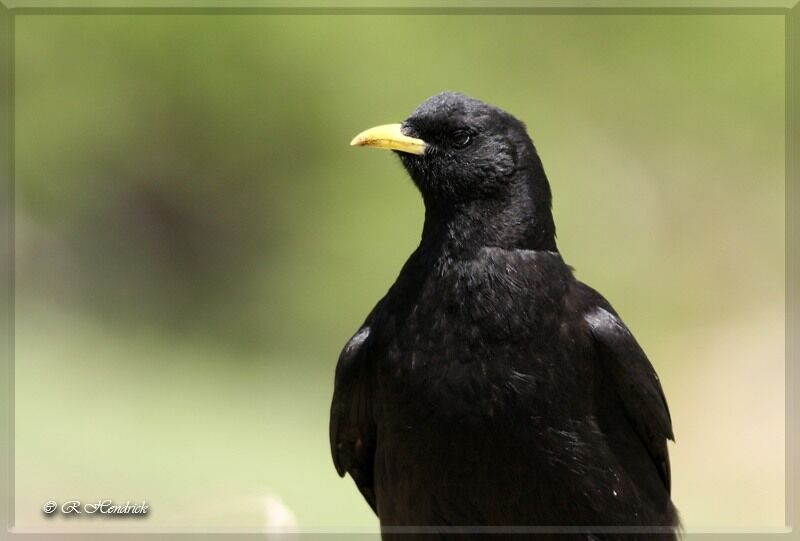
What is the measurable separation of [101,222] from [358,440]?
76.4 inches

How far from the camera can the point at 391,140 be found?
192 inches

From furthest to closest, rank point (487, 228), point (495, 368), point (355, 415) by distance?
point (355, 415) → point (487, 228) → point (495, 368)

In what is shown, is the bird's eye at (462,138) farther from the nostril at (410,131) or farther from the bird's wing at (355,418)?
the bird's wing at (355,418)

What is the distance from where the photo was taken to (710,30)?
5.32 m

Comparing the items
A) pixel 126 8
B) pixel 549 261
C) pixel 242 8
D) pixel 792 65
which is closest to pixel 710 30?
pixel 792 65

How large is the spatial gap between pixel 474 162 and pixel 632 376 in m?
1.05

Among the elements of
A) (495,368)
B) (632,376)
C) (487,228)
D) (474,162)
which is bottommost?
(632,376)

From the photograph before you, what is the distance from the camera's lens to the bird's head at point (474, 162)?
4.80 m

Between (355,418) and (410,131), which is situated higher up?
(410,131)

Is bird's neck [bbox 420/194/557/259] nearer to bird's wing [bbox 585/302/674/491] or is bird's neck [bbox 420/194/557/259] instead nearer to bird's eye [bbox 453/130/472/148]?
bird's eye [bbox 453/130/472/148]

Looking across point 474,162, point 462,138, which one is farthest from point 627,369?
point 462,138

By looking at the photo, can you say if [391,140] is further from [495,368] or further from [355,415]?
[355,415]

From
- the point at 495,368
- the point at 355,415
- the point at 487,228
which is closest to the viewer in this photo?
the point at 495,368

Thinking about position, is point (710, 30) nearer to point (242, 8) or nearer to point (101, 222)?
point (242, 8)
